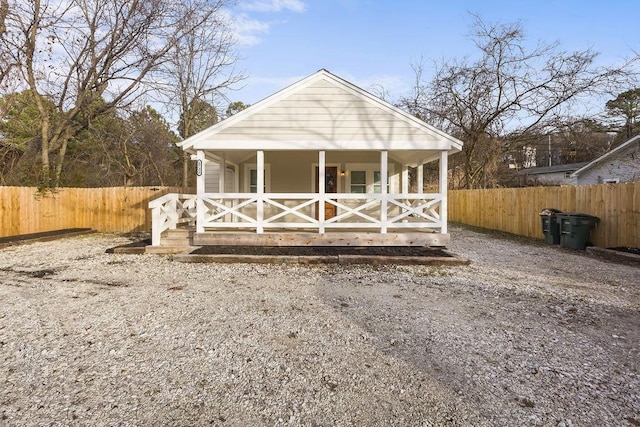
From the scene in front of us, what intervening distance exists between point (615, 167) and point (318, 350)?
2167 cm

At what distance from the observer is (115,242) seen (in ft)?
34.4

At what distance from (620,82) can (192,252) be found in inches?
794

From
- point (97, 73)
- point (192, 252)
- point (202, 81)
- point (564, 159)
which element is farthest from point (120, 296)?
point (564, 159)

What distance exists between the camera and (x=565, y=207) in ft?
34.9

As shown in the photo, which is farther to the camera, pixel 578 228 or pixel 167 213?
pixel 578 228

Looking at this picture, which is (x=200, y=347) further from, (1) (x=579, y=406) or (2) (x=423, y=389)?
(1) (x=579, y=406)

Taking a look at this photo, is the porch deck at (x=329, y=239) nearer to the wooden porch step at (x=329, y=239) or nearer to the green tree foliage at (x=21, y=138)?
the wooden porch step at (x=329, y=239)

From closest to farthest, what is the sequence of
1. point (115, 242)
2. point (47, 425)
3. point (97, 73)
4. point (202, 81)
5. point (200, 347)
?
point (47, 425) → point (200, 347) → point (115, 242) → point (97, 73) → point (202, 81)

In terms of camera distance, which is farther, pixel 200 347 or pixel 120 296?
pixel 120 296

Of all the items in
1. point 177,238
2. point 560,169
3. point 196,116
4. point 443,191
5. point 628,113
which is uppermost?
point 628,113

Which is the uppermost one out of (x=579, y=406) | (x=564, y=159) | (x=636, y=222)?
(x=564, y=159)

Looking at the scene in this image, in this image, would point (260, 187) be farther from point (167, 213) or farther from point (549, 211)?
point (549, 211)

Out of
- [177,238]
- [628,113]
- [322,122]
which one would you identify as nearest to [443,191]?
[322,122]

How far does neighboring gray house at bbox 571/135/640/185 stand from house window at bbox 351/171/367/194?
13.0 m
